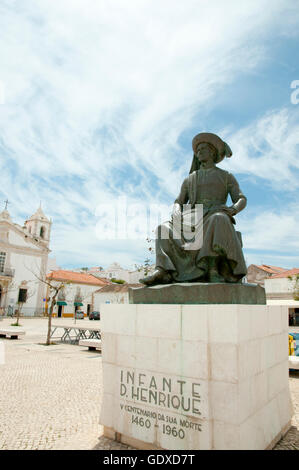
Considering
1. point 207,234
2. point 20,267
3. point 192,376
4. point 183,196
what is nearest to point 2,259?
point 20,267

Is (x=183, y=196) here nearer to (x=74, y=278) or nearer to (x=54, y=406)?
(x=54, y=406)

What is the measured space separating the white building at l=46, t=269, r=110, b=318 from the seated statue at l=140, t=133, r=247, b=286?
39.6 meters

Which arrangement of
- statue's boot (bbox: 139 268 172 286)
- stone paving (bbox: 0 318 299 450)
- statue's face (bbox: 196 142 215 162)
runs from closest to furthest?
1. stone paving (bbox: 0 318 299 450)
2. statue's boot (bbox: 139 268 172 286)
3. statue's face (bbox: 196 142 215 162)

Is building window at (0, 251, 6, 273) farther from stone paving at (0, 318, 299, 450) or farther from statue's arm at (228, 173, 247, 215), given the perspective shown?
statue's arm at (228, 173, 247, 215)

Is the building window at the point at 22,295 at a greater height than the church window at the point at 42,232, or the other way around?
the church window at the point at 42,232

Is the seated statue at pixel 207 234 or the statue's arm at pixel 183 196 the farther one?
the statue's arm at pixel 183 196

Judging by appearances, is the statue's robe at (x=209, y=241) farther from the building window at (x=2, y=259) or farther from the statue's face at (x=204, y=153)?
the building window at (x=2, y=259)

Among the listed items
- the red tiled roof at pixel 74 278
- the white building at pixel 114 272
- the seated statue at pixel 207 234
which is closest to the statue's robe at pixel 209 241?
the seated statue at pixel 207 234

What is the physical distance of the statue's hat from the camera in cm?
441

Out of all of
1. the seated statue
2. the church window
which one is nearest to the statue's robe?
the seated statue

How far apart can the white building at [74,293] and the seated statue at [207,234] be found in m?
39.6

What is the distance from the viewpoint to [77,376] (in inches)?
263

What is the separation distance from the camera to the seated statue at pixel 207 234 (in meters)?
3.50
